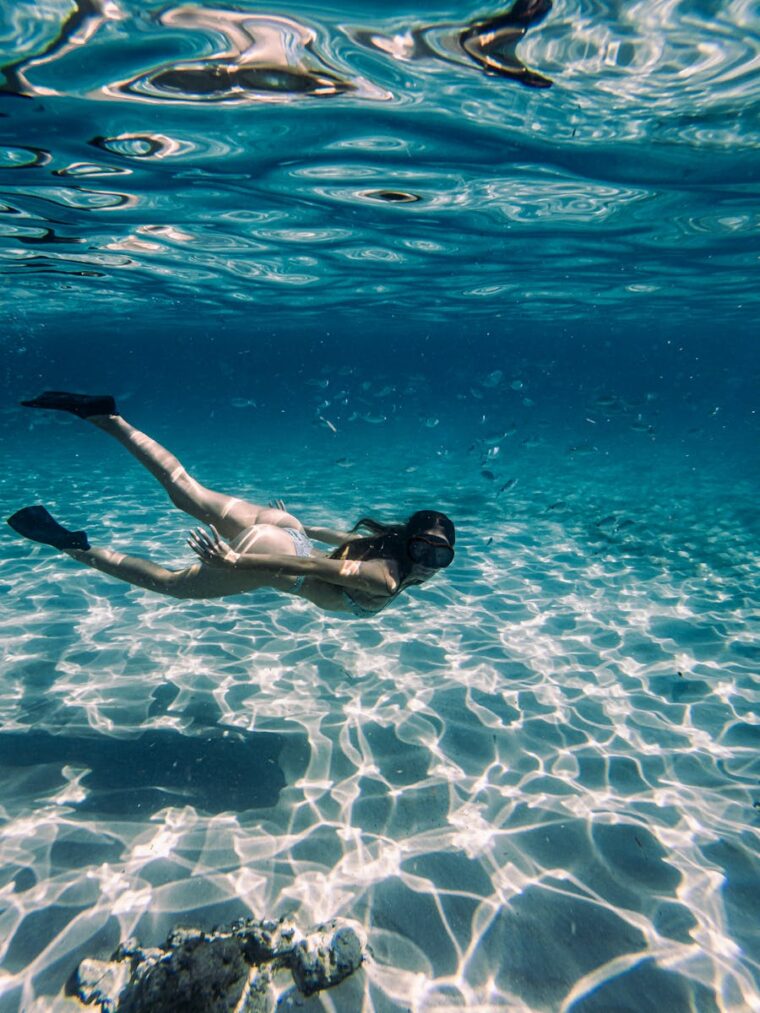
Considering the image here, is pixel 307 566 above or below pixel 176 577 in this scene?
above

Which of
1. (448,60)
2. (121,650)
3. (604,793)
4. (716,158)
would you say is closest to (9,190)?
(448,60)

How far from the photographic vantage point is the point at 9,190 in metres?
13.0

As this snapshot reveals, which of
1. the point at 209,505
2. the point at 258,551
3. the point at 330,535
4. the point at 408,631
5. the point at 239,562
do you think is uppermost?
the point at 239,562

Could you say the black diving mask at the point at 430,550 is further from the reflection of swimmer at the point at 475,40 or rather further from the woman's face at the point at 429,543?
the reflection of swimmer at the point at 475,40

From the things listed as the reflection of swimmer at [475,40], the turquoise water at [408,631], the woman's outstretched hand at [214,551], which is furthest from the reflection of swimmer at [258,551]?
the reflection of swimmer at [475,40]

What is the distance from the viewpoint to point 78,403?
677 centimetres

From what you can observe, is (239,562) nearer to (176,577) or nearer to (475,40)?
(176,577)

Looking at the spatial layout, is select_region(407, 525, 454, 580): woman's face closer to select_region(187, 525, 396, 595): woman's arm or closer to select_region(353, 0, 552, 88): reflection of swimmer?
select_region(187, 525, 396, 595): woman's arm

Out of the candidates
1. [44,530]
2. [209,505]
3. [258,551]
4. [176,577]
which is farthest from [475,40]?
[44,530]

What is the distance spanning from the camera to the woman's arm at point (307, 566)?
4.68m

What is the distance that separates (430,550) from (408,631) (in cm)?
401

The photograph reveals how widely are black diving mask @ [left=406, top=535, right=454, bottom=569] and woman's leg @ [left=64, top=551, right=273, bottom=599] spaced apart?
5.02 ft

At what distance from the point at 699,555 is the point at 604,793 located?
9.25m

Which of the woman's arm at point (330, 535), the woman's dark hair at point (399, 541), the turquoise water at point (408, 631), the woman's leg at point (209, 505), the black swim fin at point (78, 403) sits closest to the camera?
the turquoise water at point (408, 631)
